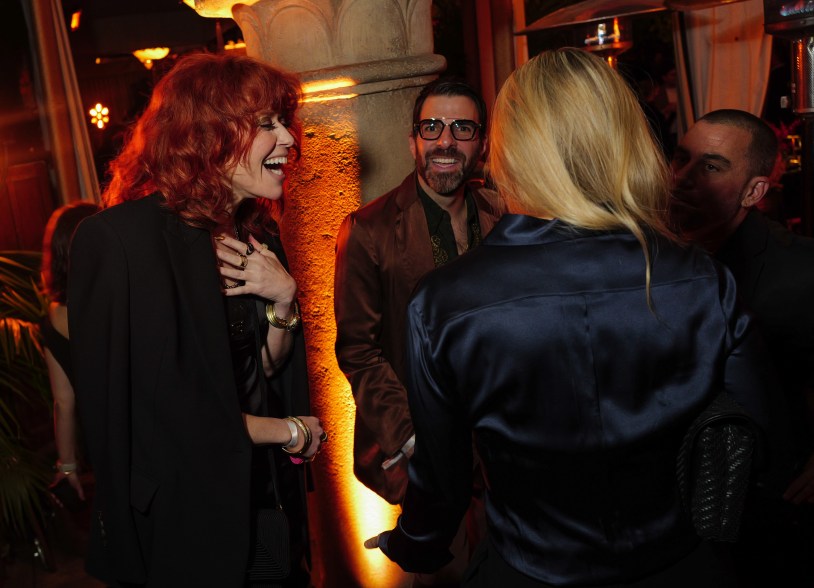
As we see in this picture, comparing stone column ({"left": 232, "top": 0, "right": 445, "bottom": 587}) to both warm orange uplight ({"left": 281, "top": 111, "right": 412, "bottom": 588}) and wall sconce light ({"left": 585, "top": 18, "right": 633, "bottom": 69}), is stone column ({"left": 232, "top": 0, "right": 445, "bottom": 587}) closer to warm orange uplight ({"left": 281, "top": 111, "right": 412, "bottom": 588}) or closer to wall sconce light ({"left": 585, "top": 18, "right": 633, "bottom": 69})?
warm orange uplight ({"left": 281, "top": 111, "right": 412, "bottom": 588})

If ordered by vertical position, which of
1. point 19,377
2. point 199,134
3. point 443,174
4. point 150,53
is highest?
point 150,53

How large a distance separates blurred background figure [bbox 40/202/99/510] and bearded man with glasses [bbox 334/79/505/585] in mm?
1159

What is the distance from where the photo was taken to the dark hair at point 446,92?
281cm

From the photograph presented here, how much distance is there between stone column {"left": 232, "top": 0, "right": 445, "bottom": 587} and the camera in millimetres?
2787

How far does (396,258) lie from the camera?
2.75m

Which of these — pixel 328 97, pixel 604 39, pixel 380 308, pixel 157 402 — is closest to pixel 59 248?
pixel 328 97

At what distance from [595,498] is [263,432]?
91 centimetres

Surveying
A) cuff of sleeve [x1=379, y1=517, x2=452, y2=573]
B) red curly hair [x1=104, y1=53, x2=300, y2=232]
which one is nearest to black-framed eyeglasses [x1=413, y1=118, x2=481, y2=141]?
red curly hair [x1=104, y1=53, x2=300, y2=232]

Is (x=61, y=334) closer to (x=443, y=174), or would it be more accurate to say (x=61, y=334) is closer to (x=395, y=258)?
(x=395, y=258)

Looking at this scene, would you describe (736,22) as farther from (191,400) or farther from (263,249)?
(191,400)

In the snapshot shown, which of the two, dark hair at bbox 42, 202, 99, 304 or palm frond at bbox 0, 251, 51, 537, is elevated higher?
dark hair at bbox 42, 202, 99, 304

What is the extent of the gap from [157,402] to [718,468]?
1.20 meters

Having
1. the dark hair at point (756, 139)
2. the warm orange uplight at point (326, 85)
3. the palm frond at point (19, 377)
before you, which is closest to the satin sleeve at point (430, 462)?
the warm orange uplight at point (326, 85)

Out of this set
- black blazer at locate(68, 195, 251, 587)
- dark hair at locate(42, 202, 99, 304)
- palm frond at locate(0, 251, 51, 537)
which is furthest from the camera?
Result: palm frond at locate(0, 251, 51, 537)
